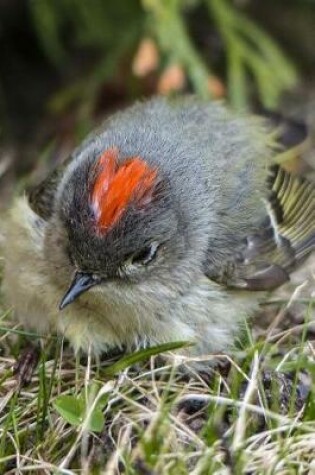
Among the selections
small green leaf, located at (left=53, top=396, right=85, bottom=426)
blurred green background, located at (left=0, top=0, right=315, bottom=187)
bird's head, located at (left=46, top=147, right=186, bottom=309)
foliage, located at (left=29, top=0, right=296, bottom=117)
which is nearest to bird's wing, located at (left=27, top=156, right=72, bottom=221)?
bird's head, located at (left=46, top=147, right=186, bottom=309)

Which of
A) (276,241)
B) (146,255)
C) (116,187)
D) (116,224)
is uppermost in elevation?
(116,187)

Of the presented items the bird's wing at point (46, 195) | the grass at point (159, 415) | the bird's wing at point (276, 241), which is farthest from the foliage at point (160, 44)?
the grass at point (159, 415)

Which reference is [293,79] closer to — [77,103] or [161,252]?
[77,103]

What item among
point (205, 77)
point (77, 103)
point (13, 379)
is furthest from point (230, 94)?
point (13, 379)

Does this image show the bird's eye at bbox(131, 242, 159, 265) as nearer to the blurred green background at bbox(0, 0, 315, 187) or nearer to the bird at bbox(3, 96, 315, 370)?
the bird at bbox(3, 96, 315, 370)

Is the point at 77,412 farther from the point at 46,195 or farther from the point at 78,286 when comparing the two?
the point at 46,195

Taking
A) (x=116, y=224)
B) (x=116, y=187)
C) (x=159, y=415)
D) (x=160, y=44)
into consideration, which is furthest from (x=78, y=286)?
(x=160, y=44)

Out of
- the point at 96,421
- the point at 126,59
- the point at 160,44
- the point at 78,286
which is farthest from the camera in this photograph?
the point at 126,59
